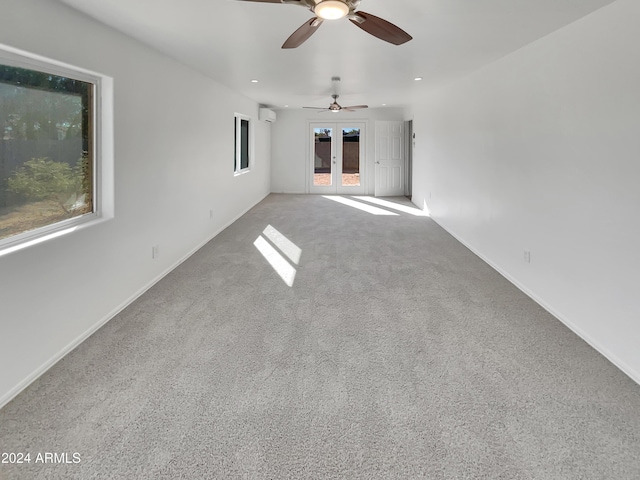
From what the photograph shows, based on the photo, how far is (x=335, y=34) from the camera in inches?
132

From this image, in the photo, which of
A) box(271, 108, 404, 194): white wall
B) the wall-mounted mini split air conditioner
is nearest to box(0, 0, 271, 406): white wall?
the wall-mounted mini split air conditioner

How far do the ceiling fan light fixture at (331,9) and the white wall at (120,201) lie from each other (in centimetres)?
160

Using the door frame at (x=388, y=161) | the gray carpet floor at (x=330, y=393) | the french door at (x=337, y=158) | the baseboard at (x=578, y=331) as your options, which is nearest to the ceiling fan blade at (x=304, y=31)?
the gray carpet floor at (x=330, y=393)

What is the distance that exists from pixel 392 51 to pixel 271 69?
1587 millimetres

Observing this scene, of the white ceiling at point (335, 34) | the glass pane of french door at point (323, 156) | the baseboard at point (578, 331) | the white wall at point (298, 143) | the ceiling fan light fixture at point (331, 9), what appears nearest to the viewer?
the ceiling fan light fixture at point (331, 9)

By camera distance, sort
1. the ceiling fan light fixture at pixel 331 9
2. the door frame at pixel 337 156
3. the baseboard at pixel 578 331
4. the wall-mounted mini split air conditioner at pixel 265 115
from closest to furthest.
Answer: the ceiling fan light fixture at pixel 331 9, the baseboard at pixel 578 331, the wall-mounted mini split air conditioner at pixel 265 115, the door frame at pixel 337 156

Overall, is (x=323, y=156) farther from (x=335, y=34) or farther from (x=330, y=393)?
(x=330, y=393)

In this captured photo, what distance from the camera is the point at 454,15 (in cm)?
281

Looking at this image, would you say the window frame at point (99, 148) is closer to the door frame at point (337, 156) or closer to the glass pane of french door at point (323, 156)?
the door frame at point (337, 156)

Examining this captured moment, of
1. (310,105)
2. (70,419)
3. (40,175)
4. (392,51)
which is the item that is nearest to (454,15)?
(392,51)

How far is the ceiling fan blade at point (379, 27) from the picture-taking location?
87.0 inches

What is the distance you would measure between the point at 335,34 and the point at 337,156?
7.32 metres

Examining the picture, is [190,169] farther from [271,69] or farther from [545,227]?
[545,227]

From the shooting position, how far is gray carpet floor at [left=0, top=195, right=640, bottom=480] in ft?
5.25
